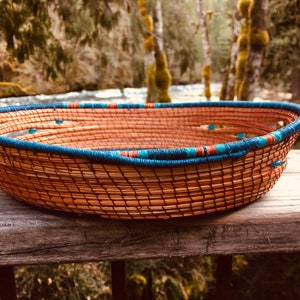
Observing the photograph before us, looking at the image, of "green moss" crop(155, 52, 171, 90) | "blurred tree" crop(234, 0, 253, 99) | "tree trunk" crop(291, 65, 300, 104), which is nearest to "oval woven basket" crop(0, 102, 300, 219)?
"blurred tree" crop(234, 0, 253, 99)

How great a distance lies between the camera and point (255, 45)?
3621 mm

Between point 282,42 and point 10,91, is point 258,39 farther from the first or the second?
point 282,42

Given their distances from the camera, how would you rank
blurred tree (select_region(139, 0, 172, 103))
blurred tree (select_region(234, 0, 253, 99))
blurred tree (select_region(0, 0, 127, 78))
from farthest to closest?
blurred tree (select_region(139, 0, 172, 103)) → blurred tree (select_region(234, 0, 253, 99)) → blurred tree (select_region(0, 0, 127, 78))

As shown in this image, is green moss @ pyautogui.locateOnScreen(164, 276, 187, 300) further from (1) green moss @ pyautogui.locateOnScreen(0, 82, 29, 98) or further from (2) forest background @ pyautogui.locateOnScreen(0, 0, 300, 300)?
(1) green moss @ pyautogui.locateOnScreen(0, 82, 29, 98)

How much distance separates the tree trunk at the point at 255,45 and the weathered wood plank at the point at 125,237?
2.91m

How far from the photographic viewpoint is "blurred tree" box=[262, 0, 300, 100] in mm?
6711

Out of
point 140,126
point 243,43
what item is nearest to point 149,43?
point 243,43

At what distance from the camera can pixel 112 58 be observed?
9.84m

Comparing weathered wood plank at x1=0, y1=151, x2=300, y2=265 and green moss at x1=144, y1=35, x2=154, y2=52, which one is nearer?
weathered wood plank at x1=0, y1=151, x2=300, y2=265

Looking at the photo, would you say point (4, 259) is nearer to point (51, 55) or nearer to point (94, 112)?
point (94, 112)

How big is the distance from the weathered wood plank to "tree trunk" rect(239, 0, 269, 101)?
2914 millimetres

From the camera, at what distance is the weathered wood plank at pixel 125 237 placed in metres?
0.96

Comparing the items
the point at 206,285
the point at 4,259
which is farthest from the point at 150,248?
the point at 206,285

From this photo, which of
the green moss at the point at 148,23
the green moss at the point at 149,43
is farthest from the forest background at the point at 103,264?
the green moss at the point at 149,43
